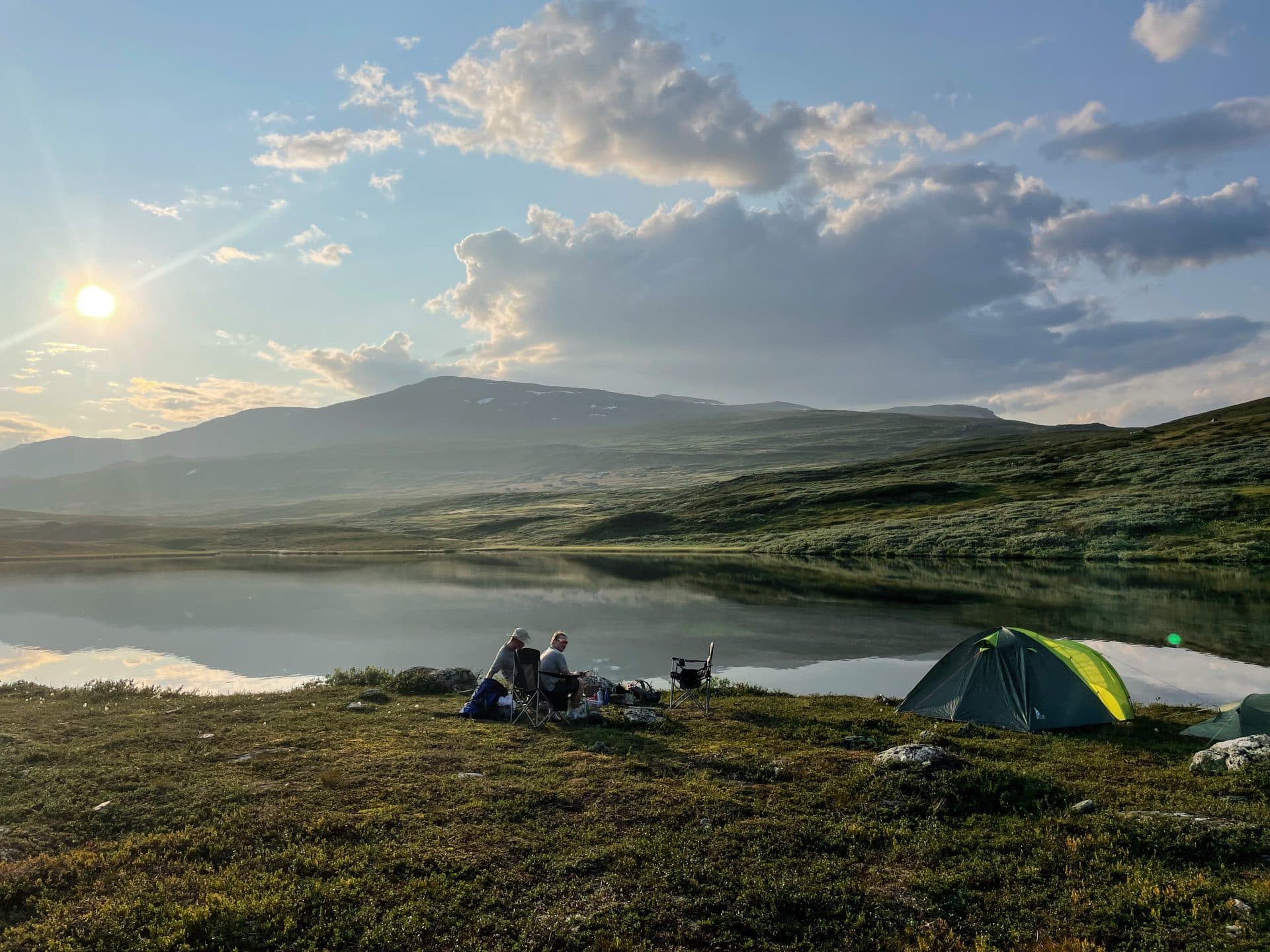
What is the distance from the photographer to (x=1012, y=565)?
59781 mm

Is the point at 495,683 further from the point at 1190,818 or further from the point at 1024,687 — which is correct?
the point at 1190,818

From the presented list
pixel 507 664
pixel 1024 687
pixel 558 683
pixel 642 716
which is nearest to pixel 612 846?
pixel 558 683

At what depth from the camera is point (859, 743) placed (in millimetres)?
14516

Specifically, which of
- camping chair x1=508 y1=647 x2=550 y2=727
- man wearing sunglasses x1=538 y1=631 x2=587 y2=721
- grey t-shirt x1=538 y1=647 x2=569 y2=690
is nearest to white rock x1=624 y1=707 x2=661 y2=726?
man wearing sunglasses x1=538 y1=631 x2=587 y2=721

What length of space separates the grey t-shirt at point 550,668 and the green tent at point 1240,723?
13.5 m

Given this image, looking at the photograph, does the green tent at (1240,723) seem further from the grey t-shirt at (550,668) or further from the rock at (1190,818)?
the grey t-shirt at (550,668)

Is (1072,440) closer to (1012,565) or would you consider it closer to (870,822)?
(1012,565)

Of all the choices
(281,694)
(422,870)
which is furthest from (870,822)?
(281,694)

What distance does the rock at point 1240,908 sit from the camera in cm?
750

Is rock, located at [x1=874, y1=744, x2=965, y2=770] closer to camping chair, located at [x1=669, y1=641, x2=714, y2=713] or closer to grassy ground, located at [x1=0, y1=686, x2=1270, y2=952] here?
grassy ground, located at [x1=0, y1=686, x2=1270, y2=952]

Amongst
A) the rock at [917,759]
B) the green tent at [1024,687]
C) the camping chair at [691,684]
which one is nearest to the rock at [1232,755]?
the green tent at [1024,687]

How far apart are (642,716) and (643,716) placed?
0.05 ft

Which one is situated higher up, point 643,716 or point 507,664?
point 507,664

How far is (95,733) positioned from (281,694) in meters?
5.49
